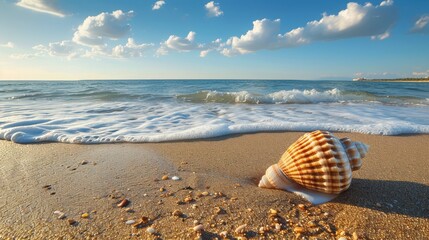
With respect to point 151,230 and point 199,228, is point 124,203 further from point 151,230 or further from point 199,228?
point 199,228

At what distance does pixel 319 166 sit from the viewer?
1982 mm

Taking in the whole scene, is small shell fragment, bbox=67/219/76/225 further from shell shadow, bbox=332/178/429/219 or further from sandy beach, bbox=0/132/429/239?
shell shadow, bbox=332/178/429/219

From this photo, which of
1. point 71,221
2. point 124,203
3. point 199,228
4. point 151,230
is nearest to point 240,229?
point 199,228

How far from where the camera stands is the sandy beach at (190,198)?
69.2 inches

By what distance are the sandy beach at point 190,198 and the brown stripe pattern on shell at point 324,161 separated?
0.18 meters

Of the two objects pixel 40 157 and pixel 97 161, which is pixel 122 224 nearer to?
pixel 97 161

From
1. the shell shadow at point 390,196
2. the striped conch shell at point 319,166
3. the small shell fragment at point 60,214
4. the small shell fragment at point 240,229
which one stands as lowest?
the shell shadow at point 390,196

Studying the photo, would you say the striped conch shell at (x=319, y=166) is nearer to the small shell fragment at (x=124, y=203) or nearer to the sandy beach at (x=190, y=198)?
the sandy beach at (x=190, y=198)

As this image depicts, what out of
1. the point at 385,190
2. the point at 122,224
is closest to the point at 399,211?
the point at 385,190

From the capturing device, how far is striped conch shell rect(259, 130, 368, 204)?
197cm

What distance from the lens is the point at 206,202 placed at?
2127 mm

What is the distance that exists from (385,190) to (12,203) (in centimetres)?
318

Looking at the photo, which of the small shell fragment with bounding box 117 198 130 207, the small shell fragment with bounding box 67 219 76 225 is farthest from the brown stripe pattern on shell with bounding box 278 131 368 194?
the small shell fragment with bounding box 67 219 76 225

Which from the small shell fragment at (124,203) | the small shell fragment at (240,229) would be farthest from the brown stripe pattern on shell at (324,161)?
the small shell fragment at (124,203)
